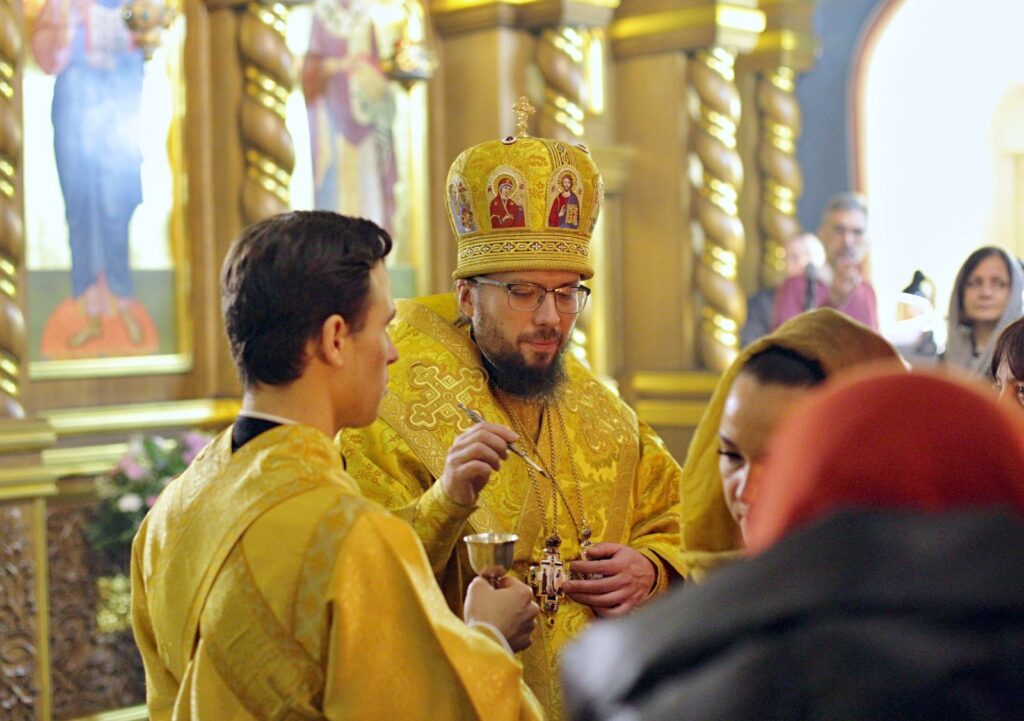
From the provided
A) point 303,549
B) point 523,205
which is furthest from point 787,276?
point 303,549

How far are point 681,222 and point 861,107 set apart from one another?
1.80 meters

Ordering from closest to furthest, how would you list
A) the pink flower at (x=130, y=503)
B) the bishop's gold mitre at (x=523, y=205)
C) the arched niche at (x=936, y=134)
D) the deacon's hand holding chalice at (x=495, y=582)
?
1. the deacon's hand holding chalice at (x=495, y=582)
2. the bishop's gold mitre at (x=523, y=205)
3. the pink flower at (x=130, y=503)
4. the arched niche at (x=936, y=134)

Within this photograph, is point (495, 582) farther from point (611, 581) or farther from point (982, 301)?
point (982, 301)

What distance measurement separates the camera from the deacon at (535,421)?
9.71ft

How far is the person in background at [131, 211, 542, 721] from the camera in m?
1.98

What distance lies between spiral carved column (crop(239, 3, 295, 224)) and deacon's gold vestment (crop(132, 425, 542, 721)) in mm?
3689

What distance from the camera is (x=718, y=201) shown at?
7.13 metres

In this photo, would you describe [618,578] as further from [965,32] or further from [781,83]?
[965,32]

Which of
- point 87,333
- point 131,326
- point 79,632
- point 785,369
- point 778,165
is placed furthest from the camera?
point 778,165

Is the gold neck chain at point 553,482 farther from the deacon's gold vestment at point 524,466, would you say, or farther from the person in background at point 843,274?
the person in background at point 843,274

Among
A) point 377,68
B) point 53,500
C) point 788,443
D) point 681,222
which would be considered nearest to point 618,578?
point 788,443

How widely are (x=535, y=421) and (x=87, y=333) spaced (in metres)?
2.80

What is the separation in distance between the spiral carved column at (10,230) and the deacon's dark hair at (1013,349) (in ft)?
10.5

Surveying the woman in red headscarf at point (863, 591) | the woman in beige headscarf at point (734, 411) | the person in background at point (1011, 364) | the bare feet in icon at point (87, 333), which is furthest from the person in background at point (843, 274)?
the woman in red headscarf at point (863, 591)
